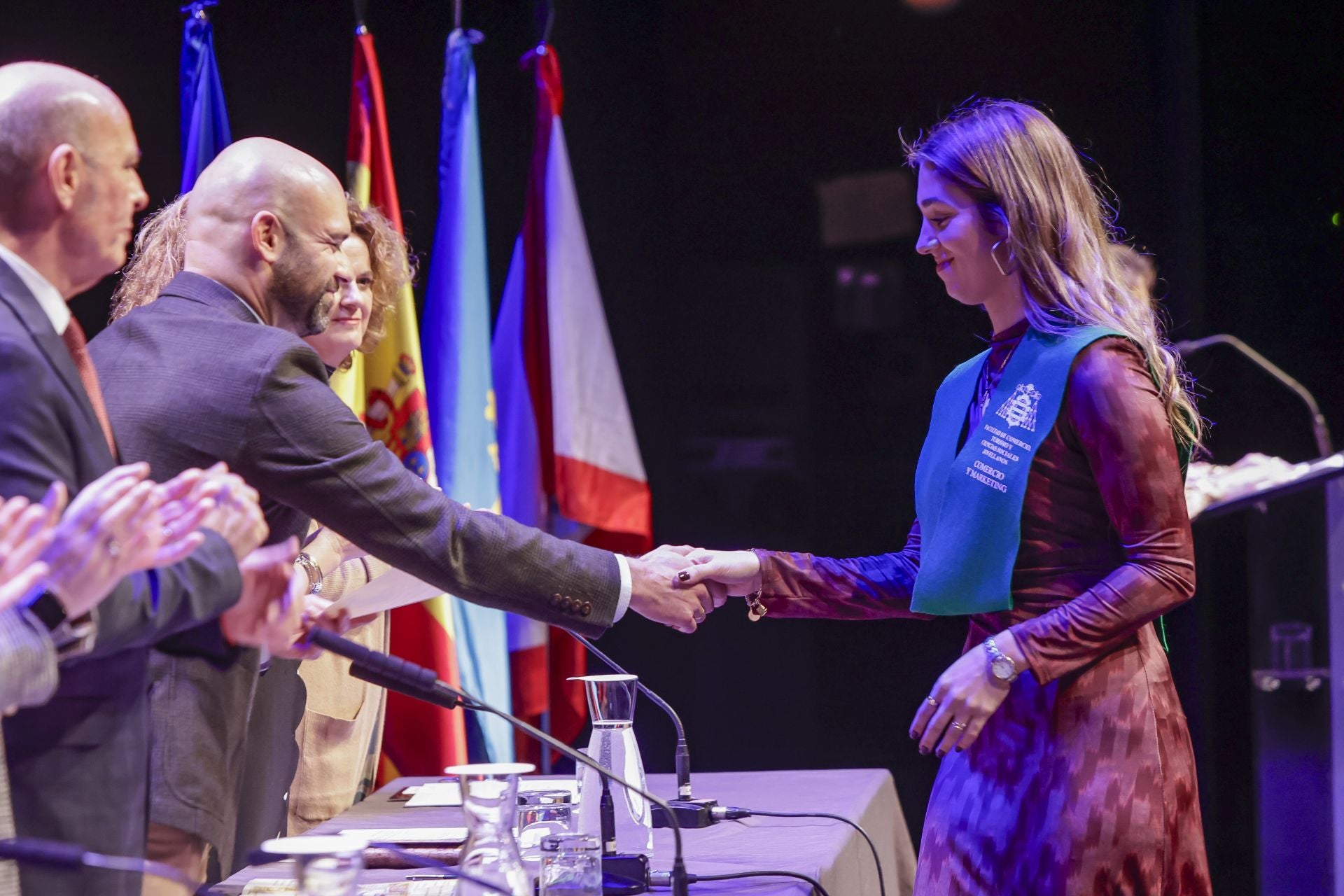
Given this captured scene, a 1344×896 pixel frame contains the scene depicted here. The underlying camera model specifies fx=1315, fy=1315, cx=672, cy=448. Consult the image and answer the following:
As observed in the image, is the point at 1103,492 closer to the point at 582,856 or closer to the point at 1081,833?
the point at 1081,833

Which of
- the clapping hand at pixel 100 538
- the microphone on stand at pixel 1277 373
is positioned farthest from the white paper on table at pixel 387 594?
the microphone on stand at pixel 1277 373

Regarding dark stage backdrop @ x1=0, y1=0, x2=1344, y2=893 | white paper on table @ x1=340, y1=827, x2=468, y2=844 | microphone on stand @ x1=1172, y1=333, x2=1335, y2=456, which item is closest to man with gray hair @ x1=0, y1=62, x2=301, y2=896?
white paper on table @ x1=340, y1=827, x2=468, y2=844

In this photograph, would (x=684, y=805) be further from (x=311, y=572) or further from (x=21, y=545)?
(x=21, y=545)

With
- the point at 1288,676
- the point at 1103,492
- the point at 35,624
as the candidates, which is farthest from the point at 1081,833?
the point at 1288,676

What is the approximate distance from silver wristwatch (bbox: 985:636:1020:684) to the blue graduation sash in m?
0.11

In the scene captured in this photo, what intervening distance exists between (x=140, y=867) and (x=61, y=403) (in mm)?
507

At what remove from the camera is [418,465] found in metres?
3.38

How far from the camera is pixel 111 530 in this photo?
1.12 metres

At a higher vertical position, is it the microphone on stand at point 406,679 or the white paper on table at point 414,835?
the microphone on stand at point 406,679

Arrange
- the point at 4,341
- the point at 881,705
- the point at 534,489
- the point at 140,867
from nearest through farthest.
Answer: the point at 140,867 → the point at 4,341 → the point at 534,489 → the point at 881,705

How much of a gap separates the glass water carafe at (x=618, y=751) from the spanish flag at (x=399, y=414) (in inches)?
62.2

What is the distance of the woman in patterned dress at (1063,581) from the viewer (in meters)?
1.68

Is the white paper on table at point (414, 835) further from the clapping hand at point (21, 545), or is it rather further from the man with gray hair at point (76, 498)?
the clapping hand at point (21, 545)

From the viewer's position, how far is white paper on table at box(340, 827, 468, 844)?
184 centimetres
